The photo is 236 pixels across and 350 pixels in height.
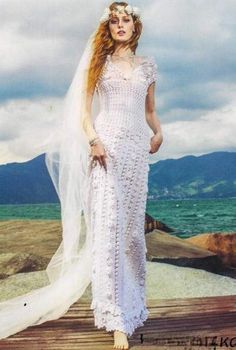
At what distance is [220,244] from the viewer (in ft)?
20.5

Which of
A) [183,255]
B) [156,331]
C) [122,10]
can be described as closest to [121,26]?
[122,10]

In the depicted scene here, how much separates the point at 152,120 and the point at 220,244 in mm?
3462

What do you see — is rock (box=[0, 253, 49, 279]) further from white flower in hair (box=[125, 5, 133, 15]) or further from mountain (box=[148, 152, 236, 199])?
→ mountain (box=[148, 152, 236, 199])

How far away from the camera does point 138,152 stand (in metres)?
2.79

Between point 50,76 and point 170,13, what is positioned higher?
point 170,13

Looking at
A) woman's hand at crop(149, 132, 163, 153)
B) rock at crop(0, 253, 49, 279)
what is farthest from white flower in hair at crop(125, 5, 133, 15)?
rock at crop(0, 253, 49, 279)

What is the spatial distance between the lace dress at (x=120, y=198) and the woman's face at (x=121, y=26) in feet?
0.32

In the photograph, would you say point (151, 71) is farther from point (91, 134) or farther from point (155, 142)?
point (91, 134)

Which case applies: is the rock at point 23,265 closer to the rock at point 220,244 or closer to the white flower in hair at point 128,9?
the rock at point 220,244

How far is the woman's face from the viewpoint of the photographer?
2830mm

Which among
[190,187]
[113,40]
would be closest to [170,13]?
[113,40]

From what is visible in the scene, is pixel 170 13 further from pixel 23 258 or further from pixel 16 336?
pixel 16 336

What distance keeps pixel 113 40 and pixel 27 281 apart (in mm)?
2283

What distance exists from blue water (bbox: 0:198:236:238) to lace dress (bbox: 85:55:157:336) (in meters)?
3.63
